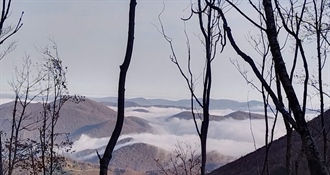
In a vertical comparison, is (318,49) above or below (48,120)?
above

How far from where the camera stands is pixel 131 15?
4910 millimetres

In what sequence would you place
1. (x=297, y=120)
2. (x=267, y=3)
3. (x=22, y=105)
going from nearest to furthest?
(x=297, y=120)
(x=267, y=3)
(x=22, y=105)

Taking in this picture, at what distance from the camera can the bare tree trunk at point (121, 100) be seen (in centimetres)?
448

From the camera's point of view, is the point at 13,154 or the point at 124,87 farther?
the point at 13,154

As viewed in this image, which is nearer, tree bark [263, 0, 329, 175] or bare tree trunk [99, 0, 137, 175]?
tree bark [263, 0, 329, 175]

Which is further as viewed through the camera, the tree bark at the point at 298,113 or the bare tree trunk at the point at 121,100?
the bare tree trunk at the point at 121,100

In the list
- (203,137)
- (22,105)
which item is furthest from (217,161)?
(203,137)

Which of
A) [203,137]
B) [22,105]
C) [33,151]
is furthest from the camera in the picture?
[22,105]

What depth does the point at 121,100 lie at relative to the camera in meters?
4.66

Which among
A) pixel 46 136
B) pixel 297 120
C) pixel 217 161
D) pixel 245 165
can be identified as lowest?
pixel 217 161

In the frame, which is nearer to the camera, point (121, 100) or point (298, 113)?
point (298, 113)

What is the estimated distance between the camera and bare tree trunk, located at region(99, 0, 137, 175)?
176 inches

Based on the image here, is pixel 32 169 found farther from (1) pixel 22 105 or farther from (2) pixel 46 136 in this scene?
(1) pixel 22 105

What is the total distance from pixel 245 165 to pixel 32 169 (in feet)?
106
